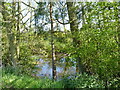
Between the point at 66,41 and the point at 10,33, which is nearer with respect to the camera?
the point at 66,41

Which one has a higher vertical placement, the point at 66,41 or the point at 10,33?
the point at 10,33

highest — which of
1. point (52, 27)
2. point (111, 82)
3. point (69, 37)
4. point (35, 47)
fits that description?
point (52, 27)

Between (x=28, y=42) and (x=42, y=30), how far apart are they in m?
0.50

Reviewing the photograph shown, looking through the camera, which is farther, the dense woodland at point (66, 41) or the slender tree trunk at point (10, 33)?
the slender tree trunk at point (10, 33)

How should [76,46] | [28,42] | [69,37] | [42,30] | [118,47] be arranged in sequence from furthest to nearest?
[28,42]
[42,30]
[69,37]
[76,46]
[118,47]

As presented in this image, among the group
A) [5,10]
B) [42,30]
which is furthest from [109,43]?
[5,10]

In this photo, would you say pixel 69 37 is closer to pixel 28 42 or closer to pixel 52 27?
pixel 52 27

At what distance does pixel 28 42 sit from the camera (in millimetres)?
3170

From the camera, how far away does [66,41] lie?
2.33 meters

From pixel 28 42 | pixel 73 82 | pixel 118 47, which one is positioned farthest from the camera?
pixel 28 42

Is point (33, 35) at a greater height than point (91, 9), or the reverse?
point (91, 9)

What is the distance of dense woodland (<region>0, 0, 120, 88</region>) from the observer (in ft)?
5.38

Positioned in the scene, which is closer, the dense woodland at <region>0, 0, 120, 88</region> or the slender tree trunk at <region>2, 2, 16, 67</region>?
the dense woodland at <region>0, 0, 120, 88</region>

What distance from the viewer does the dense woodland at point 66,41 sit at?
1.64m
